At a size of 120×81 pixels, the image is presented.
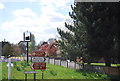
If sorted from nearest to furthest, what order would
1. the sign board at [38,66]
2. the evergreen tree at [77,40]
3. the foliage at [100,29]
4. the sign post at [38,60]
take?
the sign post at [38,60]
the sign board at [38,66]
the foliage at [100,29]
the evergreen tree at [77,40]

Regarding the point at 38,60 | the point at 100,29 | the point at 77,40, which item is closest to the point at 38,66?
the point at 38,60

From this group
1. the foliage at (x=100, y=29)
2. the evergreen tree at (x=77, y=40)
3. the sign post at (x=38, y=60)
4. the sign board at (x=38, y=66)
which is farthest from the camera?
the evergreen tree at (x=77, y=40)

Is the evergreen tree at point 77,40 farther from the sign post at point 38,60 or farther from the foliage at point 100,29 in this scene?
the sign post at point 38,60

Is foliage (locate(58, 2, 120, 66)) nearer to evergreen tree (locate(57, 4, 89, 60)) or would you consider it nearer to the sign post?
evergreen tree (locate(57, 4, 89, 60))

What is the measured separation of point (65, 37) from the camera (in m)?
19.2

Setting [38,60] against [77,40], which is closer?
[38,60]

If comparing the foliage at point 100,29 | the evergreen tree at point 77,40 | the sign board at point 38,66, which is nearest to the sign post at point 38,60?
the sign board at point 38,66

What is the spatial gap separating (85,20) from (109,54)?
10.4ft

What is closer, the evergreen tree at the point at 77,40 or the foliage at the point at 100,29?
the foliage at the point at 100,29

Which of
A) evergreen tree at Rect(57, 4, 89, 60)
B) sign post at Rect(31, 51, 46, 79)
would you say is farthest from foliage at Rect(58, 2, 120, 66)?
sign post at Rect(31, 51, 46, 79)

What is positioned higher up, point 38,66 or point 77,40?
point 77,40

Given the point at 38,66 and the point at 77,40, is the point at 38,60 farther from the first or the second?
the point at 77,40

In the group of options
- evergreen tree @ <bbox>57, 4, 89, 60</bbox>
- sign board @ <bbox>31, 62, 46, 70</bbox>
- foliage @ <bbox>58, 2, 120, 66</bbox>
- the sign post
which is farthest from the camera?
evergreen tree @ <bbox>57, 4, 89, 60</bbox>

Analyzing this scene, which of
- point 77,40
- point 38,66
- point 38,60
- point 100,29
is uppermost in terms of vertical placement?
point 100,29
